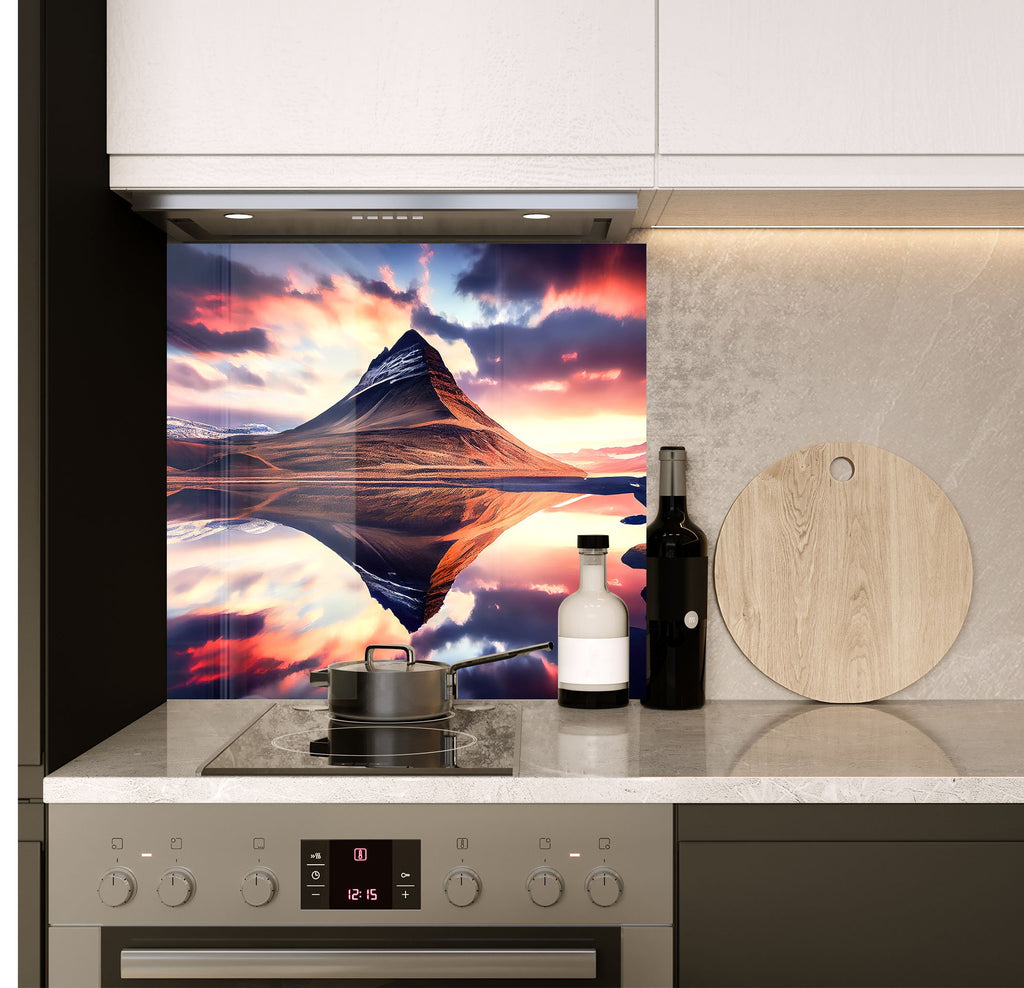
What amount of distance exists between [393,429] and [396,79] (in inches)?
25.3

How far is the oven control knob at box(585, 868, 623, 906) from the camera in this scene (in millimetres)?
1301

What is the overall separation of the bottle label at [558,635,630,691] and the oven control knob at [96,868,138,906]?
757mm

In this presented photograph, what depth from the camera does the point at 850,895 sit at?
1324 mm

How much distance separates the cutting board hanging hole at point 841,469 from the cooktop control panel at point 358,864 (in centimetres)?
83

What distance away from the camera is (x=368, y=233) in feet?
6.03

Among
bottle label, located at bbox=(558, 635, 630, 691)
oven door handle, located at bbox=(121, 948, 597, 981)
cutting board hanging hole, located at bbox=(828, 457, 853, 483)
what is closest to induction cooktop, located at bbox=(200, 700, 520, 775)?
bottle label, located at bbox=(558, 635, 630, 691)

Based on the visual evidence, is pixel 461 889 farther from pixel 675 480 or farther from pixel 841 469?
pixel 841 469

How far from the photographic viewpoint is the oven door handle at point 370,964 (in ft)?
4.21

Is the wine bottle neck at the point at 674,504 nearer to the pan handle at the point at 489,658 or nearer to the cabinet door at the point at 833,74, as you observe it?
the pan handle at the point at 489,658

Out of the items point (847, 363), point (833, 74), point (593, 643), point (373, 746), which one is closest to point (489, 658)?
point (593, 643)

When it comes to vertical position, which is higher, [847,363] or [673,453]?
[847,363]

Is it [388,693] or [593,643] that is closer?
[388,693]
